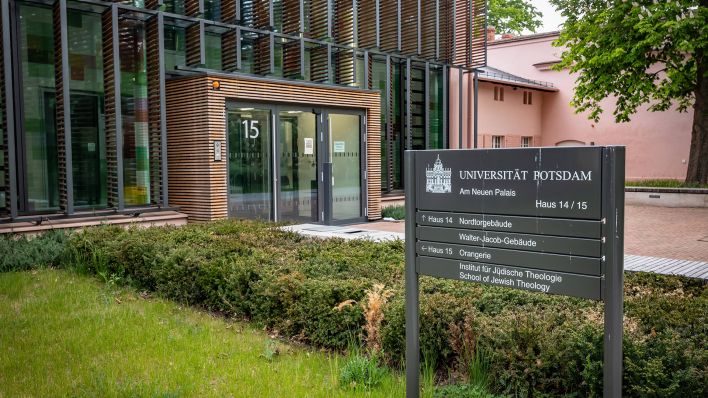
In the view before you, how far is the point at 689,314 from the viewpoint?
4742 mm

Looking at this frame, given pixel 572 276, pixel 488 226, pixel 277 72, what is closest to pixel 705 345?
pixel 572 276

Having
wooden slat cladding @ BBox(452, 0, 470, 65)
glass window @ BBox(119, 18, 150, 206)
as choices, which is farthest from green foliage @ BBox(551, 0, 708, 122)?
glass window @ BBox(119, 18, 150, 206)

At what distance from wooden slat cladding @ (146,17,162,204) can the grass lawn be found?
6.23 metres

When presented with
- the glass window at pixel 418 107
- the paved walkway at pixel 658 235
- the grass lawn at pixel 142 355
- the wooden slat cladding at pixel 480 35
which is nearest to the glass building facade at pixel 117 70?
the paved walkway at pixel 658 235

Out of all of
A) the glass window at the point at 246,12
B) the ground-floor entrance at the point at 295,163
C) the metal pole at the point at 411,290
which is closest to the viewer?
the metal pole at the point at 411,290

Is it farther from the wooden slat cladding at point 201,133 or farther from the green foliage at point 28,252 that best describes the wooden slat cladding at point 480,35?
the green foliage at point 28,252

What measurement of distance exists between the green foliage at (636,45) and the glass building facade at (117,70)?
888 centimetres

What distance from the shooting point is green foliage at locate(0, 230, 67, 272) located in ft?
30.1

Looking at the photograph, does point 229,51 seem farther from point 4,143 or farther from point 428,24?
point 428,24

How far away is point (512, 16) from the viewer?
4722 cm

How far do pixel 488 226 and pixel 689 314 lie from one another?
2.12m

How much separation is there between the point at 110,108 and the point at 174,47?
8.06 feet

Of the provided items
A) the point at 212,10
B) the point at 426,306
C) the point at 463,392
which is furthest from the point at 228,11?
the point at 463,392

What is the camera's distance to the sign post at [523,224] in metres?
3.23
